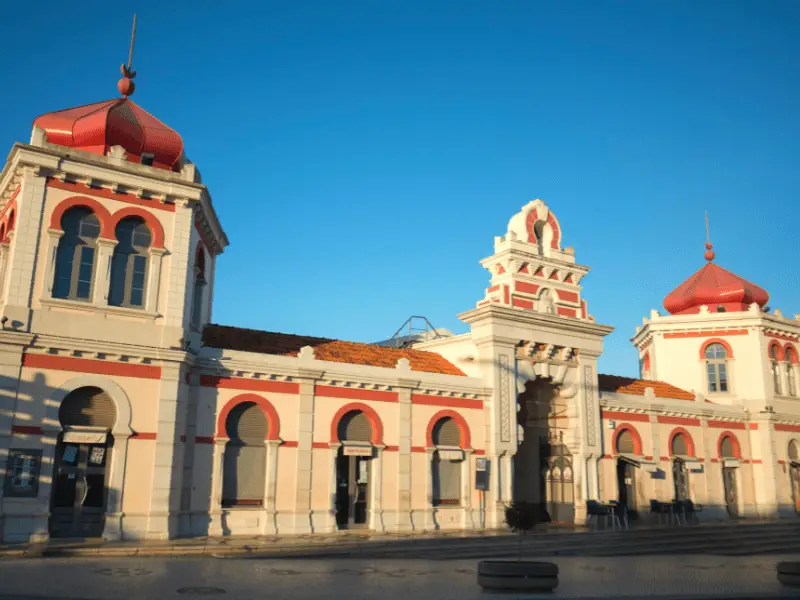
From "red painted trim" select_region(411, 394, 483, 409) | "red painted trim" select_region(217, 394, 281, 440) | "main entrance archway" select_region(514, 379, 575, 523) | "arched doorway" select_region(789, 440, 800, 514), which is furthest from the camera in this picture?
"arched doorway" select_region(789, 440, 800, 514)

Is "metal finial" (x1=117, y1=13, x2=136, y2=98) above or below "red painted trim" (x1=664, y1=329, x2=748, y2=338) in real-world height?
above

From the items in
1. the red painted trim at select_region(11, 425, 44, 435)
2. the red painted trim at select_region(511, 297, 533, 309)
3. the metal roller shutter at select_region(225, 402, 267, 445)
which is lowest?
the red painted trim at select_region(11, 425, 44, 435)

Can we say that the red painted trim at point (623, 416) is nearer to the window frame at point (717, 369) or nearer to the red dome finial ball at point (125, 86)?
the window frame at point (717, 369)

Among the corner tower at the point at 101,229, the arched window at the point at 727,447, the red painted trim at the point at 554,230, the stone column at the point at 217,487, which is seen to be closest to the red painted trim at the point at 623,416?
the arched window at the point at 727,447

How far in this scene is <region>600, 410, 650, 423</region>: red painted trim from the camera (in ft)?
104

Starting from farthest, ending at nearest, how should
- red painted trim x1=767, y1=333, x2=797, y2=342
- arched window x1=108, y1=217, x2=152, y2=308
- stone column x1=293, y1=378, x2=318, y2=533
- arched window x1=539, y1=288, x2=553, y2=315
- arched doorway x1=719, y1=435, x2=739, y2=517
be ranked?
red painted trim x1=767, y1=333, x2=797, y2=342 < arched doorway x1=719, y1=435, x2=739, y2=517 < arched window x1=539, y1=288, x2=553, y2=315 < stone column x1=293, y1=378, x2=318, y2=533 < arched window x1=108, y1=217, x2=152, y2=308

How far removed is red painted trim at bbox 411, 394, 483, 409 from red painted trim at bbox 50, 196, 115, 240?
11.4 m

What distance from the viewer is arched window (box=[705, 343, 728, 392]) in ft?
127

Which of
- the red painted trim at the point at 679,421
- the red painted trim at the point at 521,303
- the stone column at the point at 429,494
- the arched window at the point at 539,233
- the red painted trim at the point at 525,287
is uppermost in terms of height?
the arched window at the point at 539,233

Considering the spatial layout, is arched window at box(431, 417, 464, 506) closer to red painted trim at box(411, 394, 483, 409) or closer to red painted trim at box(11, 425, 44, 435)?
red painted trim at box(411, 394, 483, 409)

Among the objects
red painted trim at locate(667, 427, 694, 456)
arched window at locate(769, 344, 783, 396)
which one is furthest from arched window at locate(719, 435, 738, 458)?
arched window at locate(769, 344, 783, 396)

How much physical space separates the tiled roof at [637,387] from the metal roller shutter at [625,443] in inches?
77.2

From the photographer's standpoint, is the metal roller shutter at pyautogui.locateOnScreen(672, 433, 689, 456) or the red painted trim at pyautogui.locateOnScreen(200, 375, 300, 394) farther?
the metal roller shutter at pyautogui.locateOnScreen(672, 433, 689, 456)

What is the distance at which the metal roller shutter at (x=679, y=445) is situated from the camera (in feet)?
112
